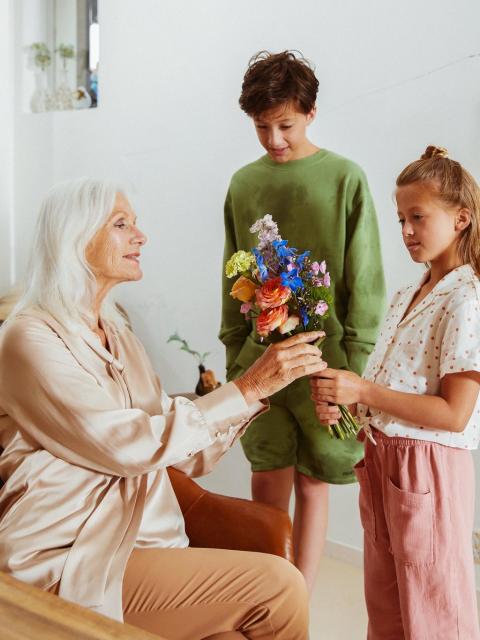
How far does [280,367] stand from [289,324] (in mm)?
110

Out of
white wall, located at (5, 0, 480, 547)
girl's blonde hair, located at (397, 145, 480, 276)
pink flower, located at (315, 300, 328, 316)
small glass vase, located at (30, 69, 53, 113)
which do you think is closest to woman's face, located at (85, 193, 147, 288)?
pink flower, located at (315, 300, 328, 316)

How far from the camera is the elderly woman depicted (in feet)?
5.43

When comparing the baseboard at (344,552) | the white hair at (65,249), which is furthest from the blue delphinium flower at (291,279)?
the baseboard at (344,552)

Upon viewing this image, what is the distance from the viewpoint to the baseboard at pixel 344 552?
309 centimetres

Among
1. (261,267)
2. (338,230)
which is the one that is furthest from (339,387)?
(338,230)

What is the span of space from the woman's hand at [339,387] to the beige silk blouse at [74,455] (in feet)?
0.74

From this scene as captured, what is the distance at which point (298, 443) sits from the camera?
2672mm

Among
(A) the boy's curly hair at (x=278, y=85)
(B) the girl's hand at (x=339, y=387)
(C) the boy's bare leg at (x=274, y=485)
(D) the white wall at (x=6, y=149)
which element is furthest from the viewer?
(D) the white wall at (x=6, y=149)

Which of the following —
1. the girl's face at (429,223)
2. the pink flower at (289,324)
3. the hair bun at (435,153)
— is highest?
the hair bun at (435,153)

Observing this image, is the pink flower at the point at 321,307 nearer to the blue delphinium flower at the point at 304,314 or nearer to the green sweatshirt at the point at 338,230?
the blue delphinium flower at the point at 304,314

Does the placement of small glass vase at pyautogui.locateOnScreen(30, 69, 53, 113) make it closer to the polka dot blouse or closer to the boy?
the boy

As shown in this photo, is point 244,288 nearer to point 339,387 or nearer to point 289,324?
point 289,324

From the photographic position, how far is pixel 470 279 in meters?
1.77

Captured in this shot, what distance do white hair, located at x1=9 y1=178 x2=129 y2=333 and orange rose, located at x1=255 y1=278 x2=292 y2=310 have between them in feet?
1.53
